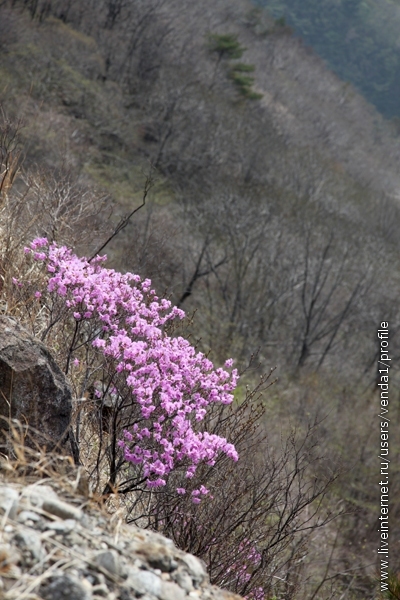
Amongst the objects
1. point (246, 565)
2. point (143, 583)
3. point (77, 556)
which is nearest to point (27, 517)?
point (77, 556)

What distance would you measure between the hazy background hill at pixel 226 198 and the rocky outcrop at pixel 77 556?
13037 millimetres

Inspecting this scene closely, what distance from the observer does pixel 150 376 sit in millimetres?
4922

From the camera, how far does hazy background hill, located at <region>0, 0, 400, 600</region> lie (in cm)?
2194

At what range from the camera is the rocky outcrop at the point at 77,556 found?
2107mm

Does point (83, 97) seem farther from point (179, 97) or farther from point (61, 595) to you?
point (61, 595)

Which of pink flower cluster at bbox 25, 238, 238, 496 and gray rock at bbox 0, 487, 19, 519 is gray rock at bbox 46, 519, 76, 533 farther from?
pink flower cluster at bbox 25, 238, 238, 496

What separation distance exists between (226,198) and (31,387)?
26.6m

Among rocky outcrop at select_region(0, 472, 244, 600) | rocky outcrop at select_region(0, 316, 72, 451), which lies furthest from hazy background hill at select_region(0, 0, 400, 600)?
rocky outcrop at select_region(0, 472, 244, 600)

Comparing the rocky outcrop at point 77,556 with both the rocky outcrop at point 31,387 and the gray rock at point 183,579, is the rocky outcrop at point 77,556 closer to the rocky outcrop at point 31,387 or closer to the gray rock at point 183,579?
the gray rock at point 183,579

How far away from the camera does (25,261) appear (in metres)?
6.68

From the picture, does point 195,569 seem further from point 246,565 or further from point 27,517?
point 246,565

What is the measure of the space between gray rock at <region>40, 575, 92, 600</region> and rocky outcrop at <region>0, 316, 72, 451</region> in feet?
6.69

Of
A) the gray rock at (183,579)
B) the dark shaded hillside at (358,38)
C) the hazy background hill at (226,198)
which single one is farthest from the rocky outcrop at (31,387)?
the dark shaded hillside at (358,38)

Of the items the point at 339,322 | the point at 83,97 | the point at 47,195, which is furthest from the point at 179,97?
the point at 47,195
